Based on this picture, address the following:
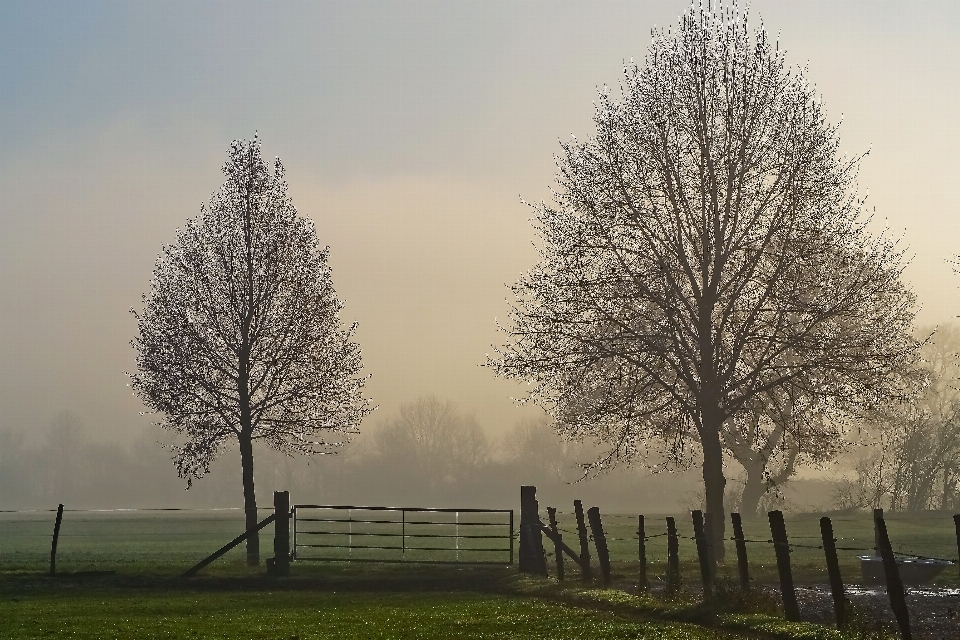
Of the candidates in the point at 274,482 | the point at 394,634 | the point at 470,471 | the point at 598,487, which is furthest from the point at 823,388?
the point at 274,482

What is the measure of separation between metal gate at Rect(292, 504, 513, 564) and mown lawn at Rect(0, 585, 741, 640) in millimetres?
2167

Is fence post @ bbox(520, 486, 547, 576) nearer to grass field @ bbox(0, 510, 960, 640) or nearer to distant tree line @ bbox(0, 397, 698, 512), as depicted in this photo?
grass field @ bbox(0, 510, 960, 640)

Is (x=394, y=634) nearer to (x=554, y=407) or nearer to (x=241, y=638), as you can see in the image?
(x=241, y=638)

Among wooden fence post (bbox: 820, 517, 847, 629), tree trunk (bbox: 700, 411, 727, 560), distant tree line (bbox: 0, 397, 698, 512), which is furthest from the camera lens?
distant tree line (bbox: 0, 397, 698, 512)

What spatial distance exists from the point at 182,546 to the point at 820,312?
37600mm

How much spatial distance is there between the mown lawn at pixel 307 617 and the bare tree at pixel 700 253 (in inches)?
400

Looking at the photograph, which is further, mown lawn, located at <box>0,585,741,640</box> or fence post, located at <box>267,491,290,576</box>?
fence post, located at <box>267,491,290,576</box>

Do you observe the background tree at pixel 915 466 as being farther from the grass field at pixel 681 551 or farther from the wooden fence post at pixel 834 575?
the wooden fence post at pixel 834 575

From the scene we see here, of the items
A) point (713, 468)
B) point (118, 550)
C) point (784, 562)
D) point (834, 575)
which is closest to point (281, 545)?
point (713, 468)

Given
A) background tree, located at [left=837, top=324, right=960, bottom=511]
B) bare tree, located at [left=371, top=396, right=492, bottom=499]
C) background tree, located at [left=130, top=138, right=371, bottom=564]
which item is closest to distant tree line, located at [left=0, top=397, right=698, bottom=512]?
bare tree, located at [left=371, top=396, right=492, bottom=499]

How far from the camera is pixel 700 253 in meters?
34.4

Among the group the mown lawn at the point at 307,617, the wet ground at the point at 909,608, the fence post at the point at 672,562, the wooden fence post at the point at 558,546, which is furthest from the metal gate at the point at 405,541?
the wet ground at the point at 909,608

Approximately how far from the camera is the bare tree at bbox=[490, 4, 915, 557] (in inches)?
1318

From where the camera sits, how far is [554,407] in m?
38.7
